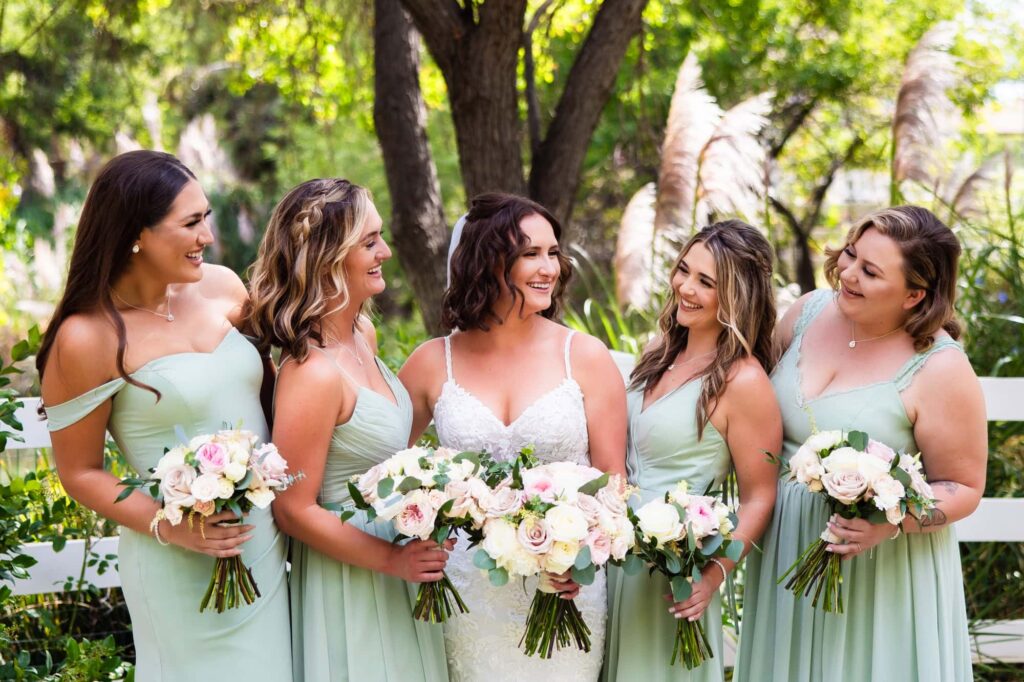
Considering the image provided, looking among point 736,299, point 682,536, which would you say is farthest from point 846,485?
point 736,299

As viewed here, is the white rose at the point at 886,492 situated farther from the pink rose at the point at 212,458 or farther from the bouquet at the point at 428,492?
the pink rose at the point at 212,458

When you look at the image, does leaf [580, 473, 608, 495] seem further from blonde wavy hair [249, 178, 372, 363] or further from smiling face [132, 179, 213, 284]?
smiling face [132, 179, 213, 284]

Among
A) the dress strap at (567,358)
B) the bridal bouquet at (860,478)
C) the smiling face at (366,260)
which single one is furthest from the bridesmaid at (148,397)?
the bridal bouquet at (860,478)

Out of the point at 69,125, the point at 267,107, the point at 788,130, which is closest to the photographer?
the point at 788,130

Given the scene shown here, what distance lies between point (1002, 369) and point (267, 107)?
22892 mm

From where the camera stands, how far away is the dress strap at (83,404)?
3.08m

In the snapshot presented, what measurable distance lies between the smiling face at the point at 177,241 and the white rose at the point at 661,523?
1.60m

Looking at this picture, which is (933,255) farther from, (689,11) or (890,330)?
(689,11)

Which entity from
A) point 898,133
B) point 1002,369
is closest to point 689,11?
point 898,133

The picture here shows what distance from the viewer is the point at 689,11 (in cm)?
1295

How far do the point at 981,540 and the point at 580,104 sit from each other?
349 cm

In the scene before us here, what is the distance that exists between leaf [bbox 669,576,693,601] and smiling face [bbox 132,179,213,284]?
5.90ft

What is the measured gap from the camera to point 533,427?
11.4 feet

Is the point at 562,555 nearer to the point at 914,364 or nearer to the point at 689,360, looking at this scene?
the point at 689,360
